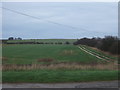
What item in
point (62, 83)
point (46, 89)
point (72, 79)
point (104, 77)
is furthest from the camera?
point (104, 77)

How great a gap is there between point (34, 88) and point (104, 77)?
15.2ft

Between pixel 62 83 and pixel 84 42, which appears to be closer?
pixel 62 83

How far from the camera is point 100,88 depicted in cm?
922

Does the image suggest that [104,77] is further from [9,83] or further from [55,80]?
[9,83]

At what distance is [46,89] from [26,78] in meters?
2.94

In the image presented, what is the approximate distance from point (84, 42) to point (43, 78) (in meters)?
103

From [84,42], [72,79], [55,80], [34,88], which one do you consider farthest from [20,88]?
[84,42]

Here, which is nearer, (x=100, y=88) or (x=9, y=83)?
(x=100, y=88)

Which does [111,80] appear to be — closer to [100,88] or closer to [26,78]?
[100,88]

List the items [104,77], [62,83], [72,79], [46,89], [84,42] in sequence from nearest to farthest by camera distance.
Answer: [46,89] → [62,83] → [72,79] → [104,77] → [84,42]

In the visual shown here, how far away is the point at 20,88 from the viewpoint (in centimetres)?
923

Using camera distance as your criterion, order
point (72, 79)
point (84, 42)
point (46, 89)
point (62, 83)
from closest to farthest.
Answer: point (46, 89), point (62, 83), point (72, 79), point (84, 42)

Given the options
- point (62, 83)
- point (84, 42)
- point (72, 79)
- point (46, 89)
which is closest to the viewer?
point (46, 89)

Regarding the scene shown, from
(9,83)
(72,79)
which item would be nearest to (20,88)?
(9,83)
